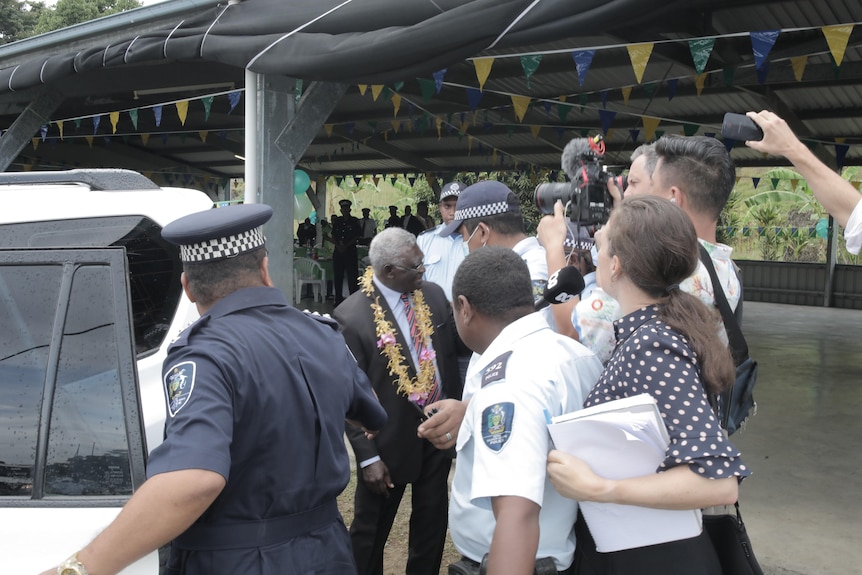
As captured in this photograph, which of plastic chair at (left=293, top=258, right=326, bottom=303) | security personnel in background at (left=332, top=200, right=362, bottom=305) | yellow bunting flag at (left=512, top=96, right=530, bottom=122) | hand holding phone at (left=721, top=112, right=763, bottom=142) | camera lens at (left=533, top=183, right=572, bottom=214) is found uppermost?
yellow bunting flag at (left=512, top=96, right=530, bottom=122)

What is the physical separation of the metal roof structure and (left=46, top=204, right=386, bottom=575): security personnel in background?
3024 millimetres

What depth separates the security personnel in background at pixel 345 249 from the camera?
45.3ft

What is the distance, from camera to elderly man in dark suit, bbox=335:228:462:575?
10.4 feet

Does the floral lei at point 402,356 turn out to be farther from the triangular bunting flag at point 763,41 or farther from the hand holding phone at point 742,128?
A: the triangular bunting flag at point 763,41

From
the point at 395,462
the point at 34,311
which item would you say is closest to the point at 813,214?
the point at 395,462

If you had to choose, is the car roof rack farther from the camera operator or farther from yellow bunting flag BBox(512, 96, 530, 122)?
yellow bunting flag BBox(512, 96, 530, 122)

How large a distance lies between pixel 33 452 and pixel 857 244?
86.1 inches

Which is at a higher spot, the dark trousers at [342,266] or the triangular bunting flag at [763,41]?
the triangular bunting flag at [763,41]

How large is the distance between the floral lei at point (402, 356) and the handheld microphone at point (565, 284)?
120 centimetres

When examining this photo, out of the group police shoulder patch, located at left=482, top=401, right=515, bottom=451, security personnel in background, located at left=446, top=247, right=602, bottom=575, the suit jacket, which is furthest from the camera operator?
the suit jacket

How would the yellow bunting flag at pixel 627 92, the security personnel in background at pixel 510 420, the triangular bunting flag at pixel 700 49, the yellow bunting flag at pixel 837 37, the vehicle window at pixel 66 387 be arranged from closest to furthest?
the security personnel in background at pixel 510 420
the vehicle window at pixel 66 387
the yellow bunting flag at pixel 837 37
the triangular bunting flag at pixel 700 49
the yellow bunting flag at pixel 627 92

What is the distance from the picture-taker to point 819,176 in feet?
6.88

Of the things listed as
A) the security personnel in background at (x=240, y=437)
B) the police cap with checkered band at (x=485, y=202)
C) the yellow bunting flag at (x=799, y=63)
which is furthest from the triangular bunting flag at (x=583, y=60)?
the security personnel in background at (x=240, y=437)

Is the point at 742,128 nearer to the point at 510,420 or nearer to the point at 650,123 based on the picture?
the point at 510,420
